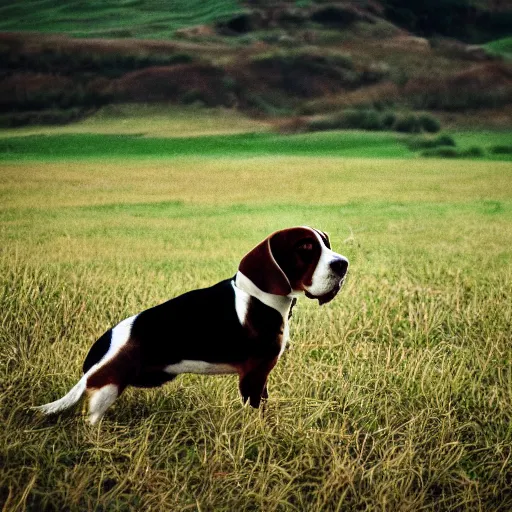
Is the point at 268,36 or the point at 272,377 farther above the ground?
the point at 268,36

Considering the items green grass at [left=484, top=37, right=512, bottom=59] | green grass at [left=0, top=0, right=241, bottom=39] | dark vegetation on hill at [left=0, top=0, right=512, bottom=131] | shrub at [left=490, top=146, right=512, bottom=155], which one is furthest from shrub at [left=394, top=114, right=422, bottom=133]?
green grass at [left=0, top=0, right=241, bottom=39]

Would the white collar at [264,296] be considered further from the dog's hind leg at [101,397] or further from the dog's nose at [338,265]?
the dog's hind leg at [101,397]

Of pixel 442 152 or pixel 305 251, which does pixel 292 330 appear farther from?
pixel 442 152

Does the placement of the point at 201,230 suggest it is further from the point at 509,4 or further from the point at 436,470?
the point at 509,4

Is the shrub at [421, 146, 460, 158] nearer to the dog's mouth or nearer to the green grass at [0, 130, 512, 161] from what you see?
the green grass at [0, 130, 512, 161]

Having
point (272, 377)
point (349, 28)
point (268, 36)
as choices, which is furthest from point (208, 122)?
point (272, 377)

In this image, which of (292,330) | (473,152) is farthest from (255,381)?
(473,152)

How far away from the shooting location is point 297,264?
142cm

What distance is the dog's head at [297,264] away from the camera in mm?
1402

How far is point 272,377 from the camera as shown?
193 centimetres

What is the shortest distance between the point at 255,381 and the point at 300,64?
92.5 inches

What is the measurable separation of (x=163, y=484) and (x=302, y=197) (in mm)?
1948

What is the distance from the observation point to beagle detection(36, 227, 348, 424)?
1413mm

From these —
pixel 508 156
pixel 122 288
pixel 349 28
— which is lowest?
pixel 508 156
